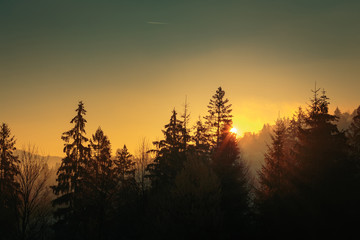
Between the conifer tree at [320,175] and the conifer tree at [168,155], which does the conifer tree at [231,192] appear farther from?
the conifer tree at [168,155]

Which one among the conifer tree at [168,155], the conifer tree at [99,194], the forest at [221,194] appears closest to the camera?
the forest at [221,194]

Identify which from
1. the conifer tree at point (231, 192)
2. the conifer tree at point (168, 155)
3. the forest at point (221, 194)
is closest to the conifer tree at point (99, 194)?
the forest at point (221, 194)

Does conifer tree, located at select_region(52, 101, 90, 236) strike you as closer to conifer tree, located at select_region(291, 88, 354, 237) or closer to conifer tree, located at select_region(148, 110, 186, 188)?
conifer tree, located at select_region(148, 110, 186, 188)

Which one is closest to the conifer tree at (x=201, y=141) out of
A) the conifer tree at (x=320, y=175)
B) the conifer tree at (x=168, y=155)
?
the conifer tree at (x=168, y=155)

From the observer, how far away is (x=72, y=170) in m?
32.4

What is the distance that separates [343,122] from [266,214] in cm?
16820

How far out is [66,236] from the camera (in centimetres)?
3116

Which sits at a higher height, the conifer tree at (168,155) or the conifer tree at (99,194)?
the conifer tree at (168,155)

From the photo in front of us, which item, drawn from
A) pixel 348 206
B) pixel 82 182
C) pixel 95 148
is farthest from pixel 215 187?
pixel 95 148

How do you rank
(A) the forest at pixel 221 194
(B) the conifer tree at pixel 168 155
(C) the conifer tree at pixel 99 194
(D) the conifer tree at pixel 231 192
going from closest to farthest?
(A) the forest at pixel 221 194 < (D) the conifer tree at pixel 231 192 < (C) the conifer tree at pixel 99 194 < (B) the conifer tree at pixel 168 155

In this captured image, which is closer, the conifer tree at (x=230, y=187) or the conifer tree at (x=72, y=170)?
the conifer tree at (x=230, y=187)

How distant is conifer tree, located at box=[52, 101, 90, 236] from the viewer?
1223 inches

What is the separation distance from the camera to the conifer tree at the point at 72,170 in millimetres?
31062

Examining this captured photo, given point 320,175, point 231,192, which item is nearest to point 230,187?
point 231,192
